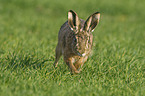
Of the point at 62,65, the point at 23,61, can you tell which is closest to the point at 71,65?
the point at 62,65

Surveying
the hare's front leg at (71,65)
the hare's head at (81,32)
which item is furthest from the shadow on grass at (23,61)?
the hare's head at (81,32)

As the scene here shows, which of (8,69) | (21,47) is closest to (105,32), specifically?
(21,47)

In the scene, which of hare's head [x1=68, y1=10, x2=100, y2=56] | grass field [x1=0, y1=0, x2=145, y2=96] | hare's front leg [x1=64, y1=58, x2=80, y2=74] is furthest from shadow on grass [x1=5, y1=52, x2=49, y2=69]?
hare's head [x1=68, y1=10, x2=100, y2=56]

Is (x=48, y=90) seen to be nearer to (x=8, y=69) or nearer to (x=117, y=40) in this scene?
(x=8, y=69)

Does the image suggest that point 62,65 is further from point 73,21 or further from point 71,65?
point 73,21

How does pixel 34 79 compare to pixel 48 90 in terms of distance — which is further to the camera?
pixel 34 79

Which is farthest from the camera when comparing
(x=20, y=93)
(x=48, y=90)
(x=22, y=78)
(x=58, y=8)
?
(x=58, y=8)

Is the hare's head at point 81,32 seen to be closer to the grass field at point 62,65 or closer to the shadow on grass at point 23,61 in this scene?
the grass field at point 62,65

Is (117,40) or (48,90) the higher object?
(117,40)
